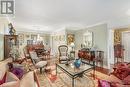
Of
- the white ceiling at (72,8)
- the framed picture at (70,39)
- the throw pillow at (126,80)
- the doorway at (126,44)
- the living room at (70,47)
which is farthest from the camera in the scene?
the framed picture at (70,39)

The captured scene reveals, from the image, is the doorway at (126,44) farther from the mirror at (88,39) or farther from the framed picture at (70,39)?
the framed picture at (70,39)

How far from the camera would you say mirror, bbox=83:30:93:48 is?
7113 millimetres

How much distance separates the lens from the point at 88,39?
24.4ft

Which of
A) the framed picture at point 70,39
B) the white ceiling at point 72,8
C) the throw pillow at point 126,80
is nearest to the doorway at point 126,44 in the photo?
the white ceiling at point 72,8

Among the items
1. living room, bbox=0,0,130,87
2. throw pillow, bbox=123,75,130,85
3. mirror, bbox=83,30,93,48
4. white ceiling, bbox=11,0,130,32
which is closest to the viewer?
throw pillow, bbox=123,75,130,85

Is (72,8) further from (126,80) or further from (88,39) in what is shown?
(88,39)

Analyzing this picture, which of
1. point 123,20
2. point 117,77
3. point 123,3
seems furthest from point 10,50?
point 123,20

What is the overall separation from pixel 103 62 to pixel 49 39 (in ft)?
23.9

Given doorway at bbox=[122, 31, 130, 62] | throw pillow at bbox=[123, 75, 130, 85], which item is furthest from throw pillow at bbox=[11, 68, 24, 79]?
doorway at bbox=[122, 31, 130, 62]

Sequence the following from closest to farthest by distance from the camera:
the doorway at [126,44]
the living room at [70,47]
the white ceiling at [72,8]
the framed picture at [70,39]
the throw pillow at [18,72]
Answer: the throw pillow at [18,72] < the living room at [70,47] < the white ceiling at [72,8] < the doorway at [126,44] < the framed picture at [70,39]

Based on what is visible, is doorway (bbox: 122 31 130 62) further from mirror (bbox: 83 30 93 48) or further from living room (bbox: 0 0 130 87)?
mirror (bbox: 83 30 93 48)

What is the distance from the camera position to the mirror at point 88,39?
7.11 m

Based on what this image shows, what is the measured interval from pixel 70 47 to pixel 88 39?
194 centimetres

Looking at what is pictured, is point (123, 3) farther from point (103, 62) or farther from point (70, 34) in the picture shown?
point (70, 34)
